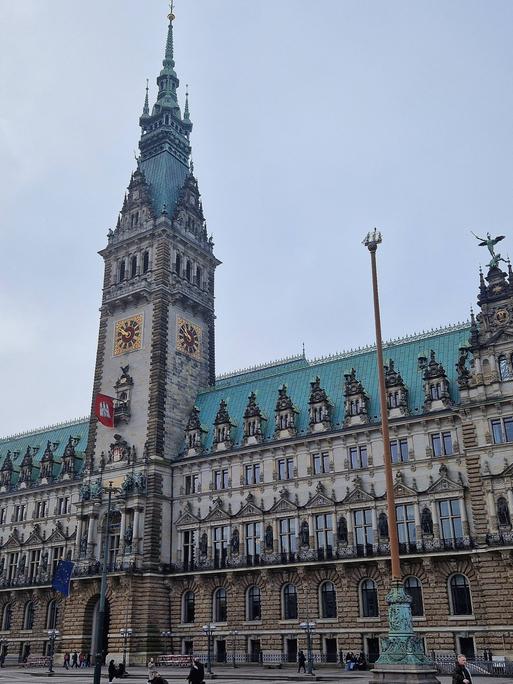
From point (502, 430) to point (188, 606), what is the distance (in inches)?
1247

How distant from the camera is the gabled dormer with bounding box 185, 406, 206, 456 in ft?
221

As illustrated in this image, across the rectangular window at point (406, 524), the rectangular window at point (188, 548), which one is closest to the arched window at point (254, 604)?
the rectangular window at point (188, 548)

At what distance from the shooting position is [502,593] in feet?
149

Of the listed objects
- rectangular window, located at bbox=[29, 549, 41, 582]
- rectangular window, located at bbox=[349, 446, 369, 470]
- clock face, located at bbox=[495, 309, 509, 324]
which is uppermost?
clock face, located at bbox=[495, 309, 509, 324]

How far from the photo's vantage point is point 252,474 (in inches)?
2473

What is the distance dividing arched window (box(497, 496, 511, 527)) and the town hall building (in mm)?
94

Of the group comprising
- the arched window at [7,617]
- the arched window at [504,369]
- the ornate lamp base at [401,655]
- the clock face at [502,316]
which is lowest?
the ornate lamp base at [401,655]

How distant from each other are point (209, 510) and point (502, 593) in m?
27.3

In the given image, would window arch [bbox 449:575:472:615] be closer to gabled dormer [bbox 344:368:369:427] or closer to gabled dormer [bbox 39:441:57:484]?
gabled dormer [bbox 344:368:369:427]

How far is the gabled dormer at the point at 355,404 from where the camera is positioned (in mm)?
57656

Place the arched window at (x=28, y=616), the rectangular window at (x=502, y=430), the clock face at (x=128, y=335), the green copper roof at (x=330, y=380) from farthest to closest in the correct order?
the arched window at (x=28, y=616)
the clock face at (x=128, y=335)
the green copper roof at (x=330, y=380)
the rectangular window at (x=502, y=430)

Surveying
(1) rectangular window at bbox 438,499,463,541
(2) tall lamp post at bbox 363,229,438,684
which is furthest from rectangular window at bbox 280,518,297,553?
(2) tall lamp post at bbox 363,229,438,684

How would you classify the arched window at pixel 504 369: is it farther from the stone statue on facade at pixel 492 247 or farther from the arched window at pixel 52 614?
the arched window at pixel 52 614

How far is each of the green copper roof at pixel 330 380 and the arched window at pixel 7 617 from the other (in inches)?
1152
